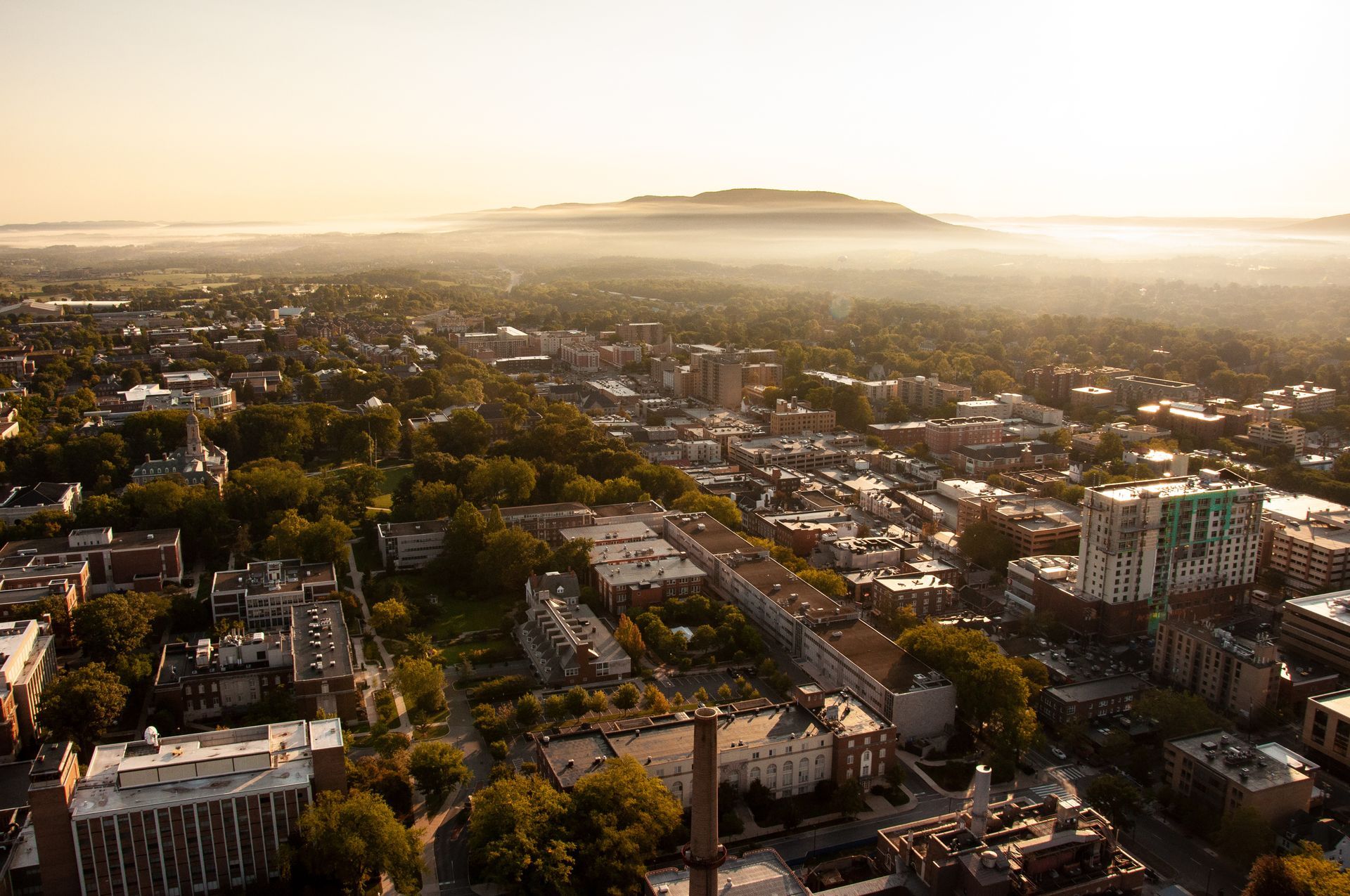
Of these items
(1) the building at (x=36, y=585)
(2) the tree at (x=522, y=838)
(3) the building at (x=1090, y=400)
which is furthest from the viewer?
(3) the building at (x=1090, y=400)

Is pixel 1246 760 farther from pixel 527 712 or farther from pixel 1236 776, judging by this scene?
pixel 527 712

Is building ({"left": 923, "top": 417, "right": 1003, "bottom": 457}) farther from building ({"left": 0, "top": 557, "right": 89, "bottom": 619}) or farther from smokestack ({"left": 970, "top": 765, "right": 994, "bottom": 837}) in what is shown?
building ({"left": 0, "top": 557, "right": 89, "bottom": 619})

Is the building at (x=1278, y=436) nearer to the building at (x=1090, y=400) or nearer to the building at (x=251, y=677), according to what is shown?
the building at (x=1090, y=400)

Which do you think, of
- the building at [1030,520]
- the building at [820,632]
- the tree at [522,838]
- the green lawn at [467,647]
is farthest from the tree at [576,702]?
the building at [1030,520]

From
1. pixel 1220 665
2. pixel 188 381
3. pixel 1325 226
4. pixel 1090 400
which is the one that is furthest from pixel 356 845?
pixel 1325 226

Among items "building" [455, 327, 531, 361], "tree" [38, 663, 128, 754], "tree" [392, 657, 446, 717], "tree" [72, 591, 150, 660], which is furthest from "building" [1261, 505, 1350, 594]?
"building" [455, 327, 531, 361]

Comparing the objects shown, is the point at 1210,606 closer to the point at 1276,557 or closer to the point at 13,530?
the point at 1276,557
